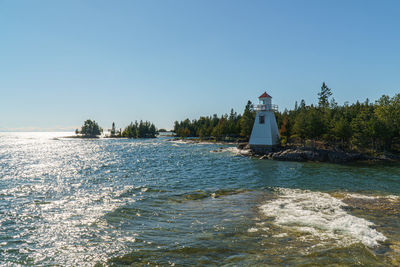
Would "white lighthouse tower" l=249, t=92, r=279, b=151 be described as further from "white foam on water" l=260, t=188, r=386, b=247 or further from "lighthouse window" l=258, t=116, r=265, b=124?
"white foam on water" l=260, t=188, r=386, b=247

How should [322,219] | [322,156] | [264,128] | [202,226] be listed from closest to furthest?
[202,226] → [322,219] → [322,156] → [264,128]

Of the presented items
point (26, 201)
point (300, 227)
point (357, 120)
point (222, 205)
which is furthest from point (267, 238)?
point (357, 120)

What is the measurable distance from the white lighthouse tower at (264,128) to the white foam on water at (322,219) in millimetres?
39627

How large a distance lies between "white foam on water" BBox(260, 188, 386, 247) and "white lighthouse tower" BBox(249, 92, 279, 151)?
39627 millimetres

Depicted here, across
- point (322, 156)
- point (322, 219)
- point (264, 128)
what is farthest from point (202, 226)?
point (264, 128)

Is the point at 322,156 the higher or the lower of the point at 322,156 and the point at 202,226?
the higher

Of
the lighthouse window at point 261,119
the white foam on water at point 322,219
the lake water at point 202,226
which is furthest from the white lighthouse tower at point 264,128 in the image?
the white foam on water at point 322,219

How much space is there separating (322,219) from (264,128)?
47.0m

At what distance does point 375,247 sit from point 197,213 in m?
9.73

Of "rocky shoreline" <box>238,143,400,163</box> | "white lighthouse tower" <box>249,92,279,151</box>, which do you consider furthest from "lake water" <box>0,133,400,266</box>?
"white lighthouse tower" <box>249,92,279,151</box>

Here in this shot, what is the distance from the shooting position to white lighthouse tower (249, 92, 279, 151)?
58906 millimetres

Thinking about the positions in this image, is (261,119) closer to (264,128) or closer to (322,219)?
(264,128)

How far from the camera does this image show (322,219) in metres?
14.0

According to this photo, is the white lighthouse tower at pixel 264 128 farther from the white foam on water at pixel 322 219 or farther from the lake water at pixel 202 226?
the white foam on water at pixel 322 219
